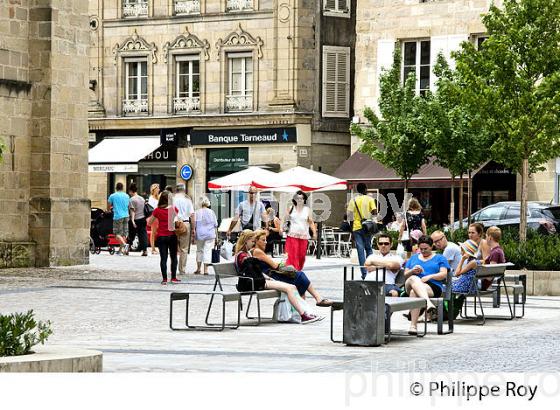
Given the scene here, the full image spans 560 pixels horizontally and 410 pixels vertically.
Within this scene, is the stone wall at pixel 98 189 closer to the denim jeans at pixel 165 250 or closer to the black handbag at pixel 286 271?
the denim jeans at pixel 165 250

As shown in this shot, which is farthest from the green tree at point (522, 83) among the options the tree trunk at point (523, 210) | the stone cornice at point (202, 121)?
the stone cornice at point (202, 121)

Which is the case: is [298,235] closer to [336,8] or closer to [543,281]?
[543,281]

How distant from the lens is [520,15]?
30.0m

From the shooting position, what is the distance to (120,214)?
3881cm

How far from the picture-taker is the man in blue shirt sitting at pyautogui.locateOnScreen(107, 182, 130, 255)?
38.4 meters

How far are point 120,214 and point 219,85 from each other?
1292cm

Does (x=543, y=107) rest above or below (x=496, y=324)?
above

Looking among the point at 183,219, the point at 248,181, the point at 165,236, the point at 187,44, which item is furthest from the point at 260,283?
the point at 187,44

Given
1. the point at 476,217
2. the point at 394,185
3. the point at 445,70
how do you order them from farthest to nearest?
1. the point at 394,185
2. the point at 445,70
3. the point at 476,217

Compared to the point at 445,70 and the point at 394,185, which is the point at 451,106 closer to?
the point at 445,70

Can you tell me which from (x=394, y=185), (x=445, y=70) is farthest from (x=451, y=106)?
(x=394, y=185)

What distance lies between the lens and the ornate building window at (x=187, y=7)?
51.6 metres

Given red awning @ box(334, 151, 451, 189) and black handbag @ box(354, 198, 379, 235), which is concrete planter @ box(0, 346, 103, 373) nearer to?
black handbag @ box(354, 198, 379, 235)

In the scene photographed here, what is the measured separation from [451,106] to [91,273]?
42.1 feet
